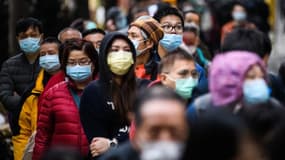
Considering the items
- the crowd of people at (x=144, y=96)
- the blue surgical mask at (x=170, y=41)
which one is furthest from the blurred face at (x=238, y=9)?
the blue surgical mask at (x=170, y=41)

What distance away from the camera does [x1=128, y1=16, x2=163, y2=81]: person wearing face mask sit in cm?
1136

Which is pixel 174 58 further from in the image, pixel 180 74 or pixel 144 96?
pixel 144 96

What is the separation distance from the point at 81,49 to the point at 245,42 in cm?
224

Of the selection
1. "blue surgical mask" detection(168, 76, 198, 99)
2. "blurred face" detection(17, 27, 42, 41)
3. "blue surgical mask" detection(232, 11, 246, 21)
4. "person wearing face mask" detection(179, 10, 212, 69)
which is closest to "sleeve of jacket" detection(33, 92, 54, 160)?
"blue surgical mask" detection(168, 76, 198, 99)

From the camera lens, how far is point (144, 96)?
23.0ft

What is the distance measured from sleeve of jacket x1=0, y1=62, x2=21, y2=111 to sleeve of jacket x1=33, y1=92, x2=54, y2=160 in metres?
1.95

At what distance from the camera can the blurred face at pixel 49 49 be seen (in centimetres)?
1270

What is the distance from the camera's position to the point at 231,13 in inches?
846

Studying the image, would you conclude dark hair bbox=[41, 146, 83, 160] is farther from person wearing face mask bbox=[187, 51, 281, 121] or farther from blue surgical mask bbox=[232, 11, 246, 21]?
blue surgical mask bbox=[232, 11, 246, 21]

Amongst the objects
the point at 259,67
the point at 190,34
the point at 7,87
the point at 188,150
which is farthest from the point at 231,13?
the point at 188,150

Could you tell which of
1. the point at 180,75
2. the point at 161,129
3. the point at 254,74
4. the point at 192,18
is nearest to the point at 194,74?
the point at 180,75

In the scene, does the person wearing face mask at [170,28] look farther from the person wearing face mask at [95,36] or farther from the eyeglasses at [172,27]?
the person wearing face mask at [95,36]

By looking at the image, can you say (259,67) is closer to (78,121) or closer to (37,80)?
(78,121)

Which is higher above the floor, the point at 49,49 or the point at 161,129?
the point at 161,129
